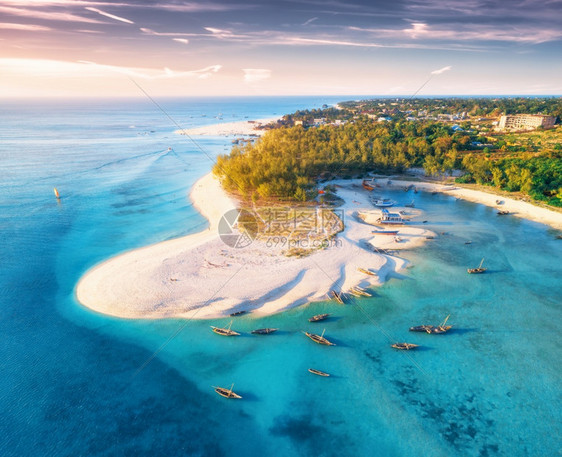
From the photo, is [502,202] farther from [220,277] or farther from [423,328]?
Answer: [220,277]

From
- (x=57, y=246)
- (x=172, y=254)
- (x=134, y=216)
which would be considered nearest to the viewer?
(x=172, y=254)

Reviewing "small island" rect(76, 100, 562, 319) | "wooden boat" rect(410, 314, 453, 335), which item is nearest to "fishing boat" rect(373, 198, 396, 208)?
"small island" rect(76, 100, 562, 319)

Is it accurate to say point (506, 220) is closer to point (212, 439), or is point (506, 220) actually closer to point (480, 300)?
point (480, 300)

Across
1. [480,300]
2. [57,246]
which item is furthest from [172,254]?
[480,300]

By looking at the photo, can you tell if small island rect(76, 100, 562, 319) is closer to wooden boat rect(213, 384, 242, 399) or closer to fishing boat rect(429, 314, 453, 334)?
fishing boat rect(429, 314, 453, 334)

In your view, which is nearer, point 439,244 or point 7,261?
point 7,261

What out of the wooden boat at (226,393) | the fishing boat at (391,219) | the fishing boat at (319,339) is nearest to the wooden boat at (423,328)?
the fishing boat at (319,339)
